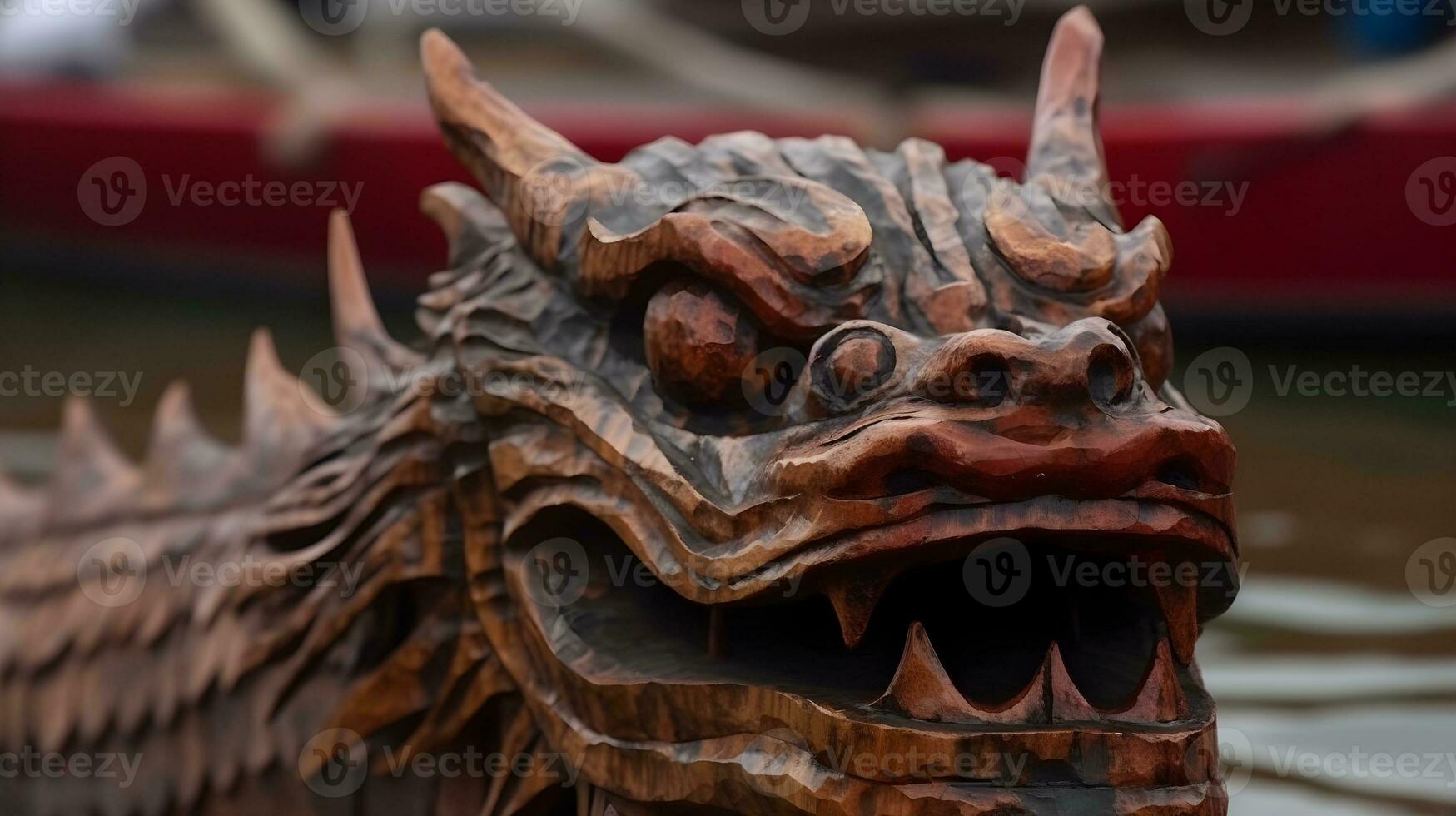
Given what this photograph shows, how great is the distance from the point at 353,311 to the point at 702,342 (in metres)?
0.71

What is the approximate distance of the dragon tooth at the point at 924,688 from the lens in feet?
4.17

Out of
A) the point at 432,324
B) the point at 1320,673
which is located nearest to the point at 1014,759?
the point at 432,324

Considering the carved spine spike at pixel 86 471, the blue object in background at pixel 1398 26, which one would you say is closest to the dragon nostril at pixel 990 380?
the carved spine spike at pixel 86 471

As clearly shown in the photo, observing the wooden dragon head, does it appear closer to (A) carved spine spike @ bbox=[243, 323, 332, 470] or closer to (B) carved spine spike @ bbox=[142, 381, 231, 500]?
(A) carved spine spike @ bbox=[243, 323, 332, 470]

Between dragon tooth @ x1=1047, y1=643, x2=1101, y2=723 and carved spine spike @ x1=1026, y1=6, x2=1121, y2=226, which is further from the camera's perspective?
carved spine spike @ x1=1026, y1=6, x2=1121, y2=226

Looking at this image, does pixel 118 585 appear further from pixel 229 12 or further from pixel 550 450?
pixel 229 12

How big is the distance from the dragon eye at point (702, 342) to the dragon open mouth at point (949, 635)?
0.56ft

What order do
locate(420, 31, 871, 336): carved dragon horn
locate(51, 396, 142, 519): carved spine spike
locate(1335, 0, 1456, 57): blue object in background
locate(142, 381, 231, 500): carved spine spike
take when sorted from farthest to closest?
locate(1335, 0, 1456, 57): blue object in background
locate(51, 396, 142, 519): carved spine spike
locate(142, 381, 231, 500): carved spine spike
locate(420, 31, 871, 336): carved dragon horn

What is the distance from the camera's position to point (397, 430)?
5.37ft

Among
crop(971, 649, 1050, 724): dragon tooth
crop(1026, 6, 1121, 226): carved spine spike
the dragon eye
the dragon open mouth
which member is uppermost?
crop(1026, 6, 1121, 226): carved spine spike

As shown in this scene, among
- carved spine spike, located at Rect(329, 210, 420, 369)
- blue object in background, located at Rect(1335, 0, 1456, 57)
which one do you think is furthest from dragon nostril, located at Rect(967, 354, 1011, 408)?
blue object in background, located at Rect(1335, 0, 1456, 57)

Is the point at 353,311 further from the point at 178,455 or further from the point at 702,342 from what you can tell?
the point at 702,342

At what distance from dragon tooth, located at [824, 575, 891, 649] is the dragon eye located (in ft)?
0.72

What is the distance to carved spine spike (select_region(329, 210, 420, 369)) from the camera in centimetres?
188
